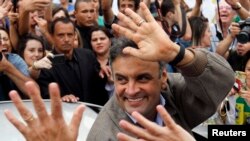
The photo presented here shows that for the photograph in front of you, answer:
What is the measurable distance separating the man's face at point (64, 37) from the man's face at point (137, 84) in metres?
2.17

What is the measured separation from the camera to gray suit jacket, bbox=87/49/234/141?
7.32ft

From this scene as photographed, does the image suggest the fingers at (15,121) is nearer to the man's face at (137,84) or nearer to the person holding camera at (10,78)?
the man's face at (137,84)

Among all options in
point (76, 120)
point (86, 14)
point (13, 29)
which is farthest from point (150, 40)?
point (86, 14)

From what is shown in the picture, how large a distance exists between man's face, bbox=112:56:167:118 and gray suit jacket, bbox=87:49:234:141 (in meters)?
0.07

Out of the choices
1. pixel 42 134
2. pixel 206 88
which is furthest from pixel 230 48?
pixel 42 134

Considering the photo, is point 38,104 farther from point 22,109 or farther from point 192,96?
point 192,96

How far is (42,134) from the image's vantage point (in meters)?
1.75

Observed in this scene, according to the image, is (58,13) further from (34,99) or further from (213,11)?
(34,99)

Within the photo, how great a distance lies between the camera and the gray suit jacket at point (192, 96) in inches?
87.8

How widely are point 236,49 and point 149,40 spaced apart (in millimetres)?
2954

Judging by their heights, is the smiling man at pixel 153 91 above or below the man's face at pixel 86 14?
above

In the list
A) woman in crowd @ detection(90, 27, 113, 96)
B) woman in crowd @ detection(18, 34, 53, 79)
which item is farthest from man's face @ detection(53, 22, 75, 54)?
woman in crowd @ detection(90, 27, 113, 96)

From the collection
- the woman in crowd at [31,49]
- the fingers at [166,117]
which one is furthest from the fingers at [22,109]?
the woman in crowd at [31,49]

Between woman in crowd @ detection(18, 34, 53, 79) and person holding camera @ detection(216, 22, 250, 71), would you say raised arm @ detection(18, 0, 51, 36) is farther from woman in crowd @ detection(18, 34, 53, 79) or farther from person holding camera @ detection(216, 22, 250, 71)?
person holding camera @ detection(216, 22, 250, 71)
